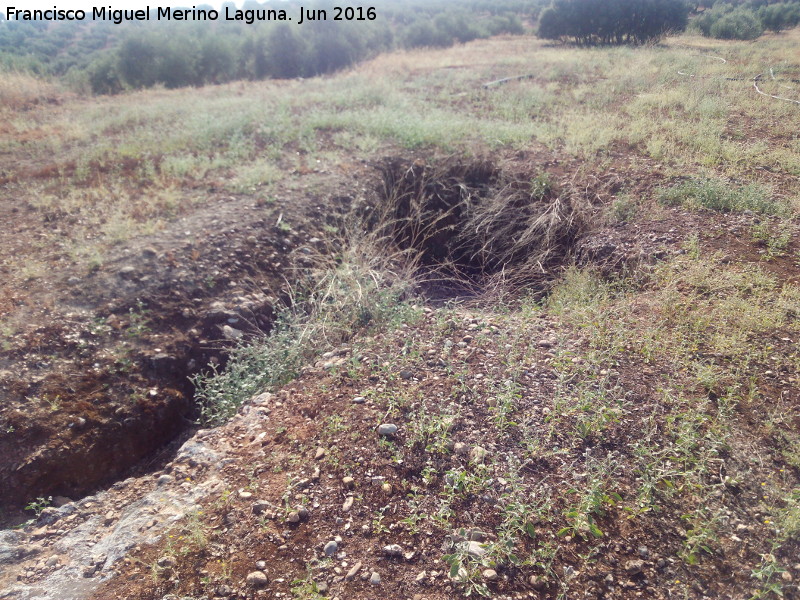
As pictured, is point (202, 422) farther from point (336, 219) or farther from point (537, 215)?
point (537, 215)

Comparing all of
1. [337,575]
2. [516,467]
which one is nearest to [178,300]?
[337,575]

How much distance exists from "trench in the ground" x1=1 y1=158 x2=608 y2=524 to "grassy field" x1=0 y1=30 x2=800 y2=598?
3.2 inches

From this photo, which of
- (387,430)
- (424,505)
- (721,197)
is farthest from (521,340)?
(721,197)

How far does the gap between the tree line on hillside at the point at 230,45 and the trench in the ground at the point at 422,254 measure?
1236cm

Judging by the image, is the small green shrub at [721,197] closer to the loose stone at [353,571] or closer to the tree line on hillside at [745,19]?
the loose stone at [353,571]

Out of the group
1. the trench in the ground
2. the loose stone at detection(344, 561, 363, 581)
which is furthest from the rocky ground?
the trench in the ground

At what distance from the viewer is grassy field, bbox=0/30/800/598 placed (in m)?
2.06

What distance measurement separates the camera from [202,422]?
3.36 meters

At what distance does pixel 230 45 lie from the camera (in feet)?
58.1

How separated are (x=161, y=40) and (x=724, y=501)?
19138 mm

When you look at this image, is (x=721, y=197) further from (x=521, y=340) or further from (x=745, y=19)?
(x=745, y=19)

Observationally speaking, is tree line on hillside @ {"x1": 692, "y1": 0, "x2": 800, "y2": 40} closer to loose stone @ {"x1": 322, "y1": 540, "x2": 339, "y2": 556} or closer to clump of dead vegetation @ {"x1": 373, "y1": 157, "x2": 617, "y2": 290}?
clump of dead vegetation @ {"x1": 373, "y1": 157, "x2": 617, "y2": 290}

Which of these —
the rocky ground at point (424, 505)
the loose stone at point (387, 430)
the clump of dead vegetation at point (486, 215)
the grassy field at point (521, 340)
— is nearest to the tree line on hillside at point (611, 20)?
the grassy field at point (521, 340)

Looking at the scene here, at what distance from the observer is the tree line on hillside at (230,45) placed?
15.3 m
